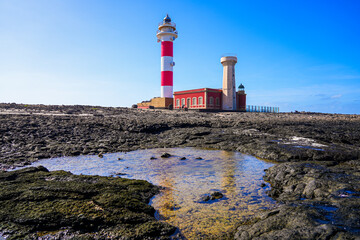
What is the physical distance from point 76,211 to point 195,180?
2.99 m

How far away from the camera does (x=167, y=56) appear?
3600 centimetres

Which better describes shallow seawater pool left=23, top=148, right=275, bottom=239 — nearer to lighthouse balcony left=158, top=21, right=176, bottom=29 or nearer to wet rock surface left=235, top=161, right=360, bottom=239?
wet rock surface left=235, top=161, right=360, bottom=239

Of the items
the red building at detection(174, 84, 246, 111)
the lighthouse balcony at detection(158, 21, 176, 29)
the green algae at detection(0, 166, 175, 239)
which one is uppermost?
the lighthouse balcony at detection(158, 21, 176, 29)

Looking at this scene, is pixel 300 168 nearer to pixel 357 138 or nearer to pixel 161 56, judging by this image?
pixel 357 138

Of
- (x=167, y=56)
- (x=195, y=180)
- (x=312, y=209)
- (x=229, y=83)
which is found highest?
(x=167, y=56)

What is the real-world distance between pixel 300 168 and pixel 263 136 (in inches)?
242

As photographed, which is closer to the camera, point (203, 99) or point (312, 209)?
point (312, 209)

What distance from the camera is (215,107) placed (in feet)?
114

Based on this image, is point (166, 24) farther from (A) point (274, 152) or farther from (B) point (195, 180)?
(B) point (195, 180)

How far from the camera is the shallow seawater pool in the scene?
366 centimetres

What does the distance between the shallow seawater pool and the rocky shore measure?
44 cm

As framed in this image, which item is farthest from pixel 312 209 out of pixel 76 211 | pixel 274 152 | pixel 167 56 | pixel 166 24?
pixel 166 24

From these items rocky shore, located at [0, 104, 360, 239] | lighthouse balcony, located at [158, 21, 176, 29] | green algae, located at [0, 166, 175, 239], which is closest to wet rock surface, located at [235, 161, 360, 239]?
rocky shore, located at [0, 104, 360, 239]

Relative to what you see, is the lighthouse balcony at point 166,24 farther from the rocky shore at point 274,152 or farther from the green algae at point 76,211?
the green algae at point 76,211
